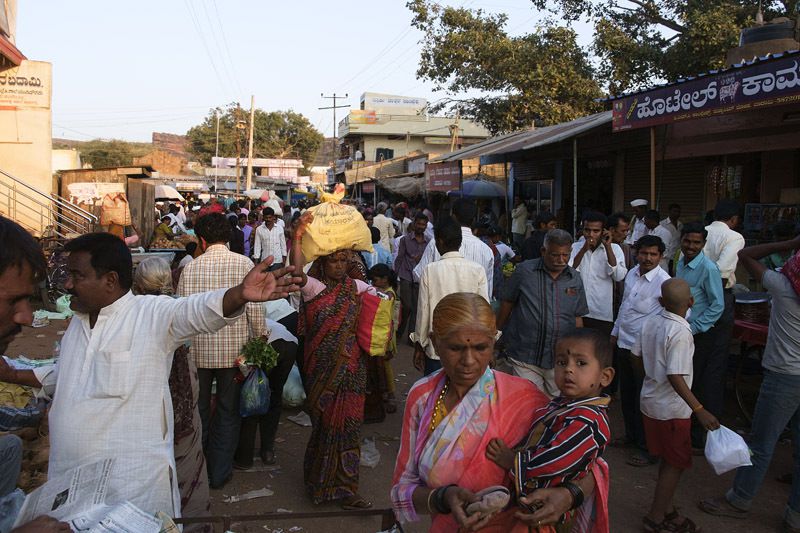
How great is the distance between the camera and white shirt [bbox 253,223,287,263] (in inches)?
461

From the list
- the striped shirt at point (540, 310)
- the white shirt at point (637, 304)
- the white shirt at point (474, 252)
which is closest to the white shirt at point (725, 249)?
the white shirt at point (637, 304)

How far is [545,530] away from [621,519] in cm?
258

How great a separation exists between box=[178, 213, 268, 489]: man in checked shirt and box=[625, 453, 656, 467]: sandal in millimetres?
3101

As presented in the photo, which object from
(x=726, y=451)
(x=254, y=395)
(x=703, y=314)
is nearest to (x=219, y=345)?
(x=254, y=395)

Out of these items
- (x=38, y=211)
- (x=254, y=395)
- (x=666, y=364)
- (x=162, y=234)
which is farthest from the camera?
(x=162, y=234)

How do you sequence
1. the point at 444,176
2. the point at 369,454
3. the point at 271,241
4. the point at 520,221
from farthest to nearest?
the point at 444,176 < the point at 520,221 < the point at 271,241 < the point at 369,454

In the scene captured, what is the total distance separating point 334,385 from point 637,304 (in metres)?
2.60

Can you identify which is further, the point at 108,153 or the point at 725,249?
the point at 108,153

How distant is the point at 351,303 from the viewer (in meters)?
4.30

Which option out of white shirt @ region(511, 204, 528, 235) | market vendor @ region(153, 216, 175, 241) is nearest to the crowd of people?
white shirt @ region(511, 204, 528, 235)

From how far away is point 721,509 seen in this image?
14.0 ft

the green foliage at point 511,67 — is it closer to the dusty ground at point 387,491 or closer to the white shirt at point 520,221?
the white shirt at point 520,221

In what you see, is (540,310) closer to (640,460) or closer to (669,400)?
(669,400)

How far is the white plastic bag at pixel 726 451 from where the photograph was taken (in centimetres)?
336
